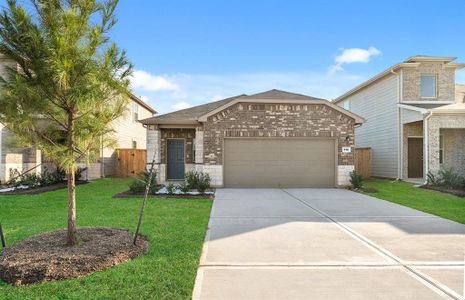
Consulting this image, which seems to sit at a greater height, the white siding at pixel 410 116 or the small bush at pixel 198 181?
the white siding at pixel 410 116

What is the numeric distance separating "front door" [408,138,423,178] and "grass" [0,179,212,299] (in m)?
12.5

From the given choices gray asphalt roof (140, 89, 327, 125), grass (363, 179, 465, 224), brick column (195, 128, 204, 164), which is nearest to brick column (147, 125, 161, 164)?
gray asphalt roof (140, 89, 327, 125)

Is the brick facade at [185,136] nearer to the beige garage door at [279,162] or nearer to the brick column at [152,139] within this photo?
the brick column at [152,139]

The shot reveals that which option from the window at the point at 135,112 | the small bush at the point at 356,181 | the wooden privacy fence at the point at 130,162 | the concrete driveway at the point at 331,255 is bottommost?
the concrete driveway at the point at 331,255

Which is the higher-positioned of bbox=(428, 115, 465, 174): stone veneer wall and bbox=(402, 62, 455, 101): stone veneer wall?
bbox=(402, 62, 455, 101): stone veneer wall

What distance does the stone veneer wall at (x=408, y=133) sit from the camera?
55.5ft

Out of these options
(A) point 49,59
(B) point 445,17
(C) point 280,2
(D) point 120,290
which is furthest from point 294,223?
(B) point 445,17

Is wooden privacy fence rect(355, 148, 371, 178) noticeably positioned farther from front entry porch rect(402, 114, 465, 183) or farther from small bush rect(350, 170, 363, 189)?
small bush rect(350, 170, 363, 189)

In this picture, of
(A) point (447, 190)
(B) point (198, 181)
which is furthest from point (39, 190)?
(A) point (447, 190)

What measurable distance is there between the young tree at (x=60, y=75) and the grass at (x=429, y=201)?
27.3 feet

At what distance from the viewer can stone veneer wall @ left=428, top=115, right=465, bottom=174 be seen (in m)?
14.6

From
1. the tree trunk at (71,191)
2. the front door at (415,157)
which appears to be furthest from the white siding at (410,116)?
the tree trunk at (71,191)

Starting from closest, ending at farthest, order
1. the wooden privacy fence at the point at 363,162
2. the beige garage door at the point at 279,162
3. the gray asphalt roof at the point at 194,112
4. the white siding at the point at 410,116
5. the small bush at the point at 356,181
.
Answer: the small bush at the point at 356,181, the beige garage door at the point at 279,162, the gray asphalt roof at the point at 194,112, the white siding at the point at 410,116, the wooden privacy fence at the point at 363,162

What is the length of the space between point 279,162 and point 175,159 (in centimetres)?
533
